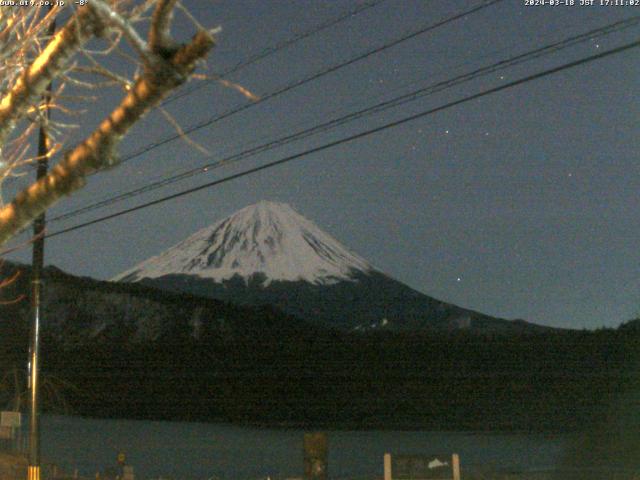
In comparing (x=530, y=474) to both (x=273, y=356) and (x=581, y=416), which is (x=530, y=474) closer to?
(x=581, y=416)

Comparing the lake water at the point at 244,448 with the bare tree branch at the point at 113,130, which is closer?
the bare tree branch at the point at 113,130

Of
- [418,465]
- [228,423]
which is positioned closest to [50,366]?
[228,423]

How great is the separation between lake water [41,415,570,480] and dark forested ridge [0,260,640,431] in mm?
4285

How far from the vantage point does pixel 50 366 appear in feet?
180

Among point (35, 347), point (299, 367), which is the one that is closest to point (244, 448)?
point (35, 347)

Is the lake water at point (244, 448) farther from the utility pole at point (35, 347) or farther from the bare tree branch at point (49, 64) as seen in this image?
the bare tree branch at point (49, 64)

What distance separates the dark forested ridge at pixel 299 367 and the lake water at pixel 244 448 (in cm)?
428

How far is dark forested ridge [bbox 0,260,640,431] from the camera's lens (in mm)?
50375

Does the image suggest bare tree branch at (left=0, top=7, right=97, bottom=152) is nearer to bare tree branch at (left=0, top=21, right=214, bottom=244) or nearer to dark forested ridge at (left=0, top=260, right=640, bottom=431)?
bare tree branch at (left=0, top=21, right=214, bottom=244)

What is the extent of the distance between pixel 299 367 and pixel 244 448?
93.5 ft

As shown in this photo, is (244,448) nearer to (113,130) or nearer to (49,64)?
(49,64)

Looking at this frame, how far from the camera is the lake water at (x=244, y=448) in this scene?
3055 cm

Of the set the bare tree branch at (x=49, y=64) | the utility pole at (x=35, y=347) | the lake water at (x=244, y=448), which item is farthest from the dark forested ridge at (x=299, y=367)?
the bare tree branch at (x=49, y=64)

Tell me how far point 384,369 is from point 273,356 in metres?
9.64
